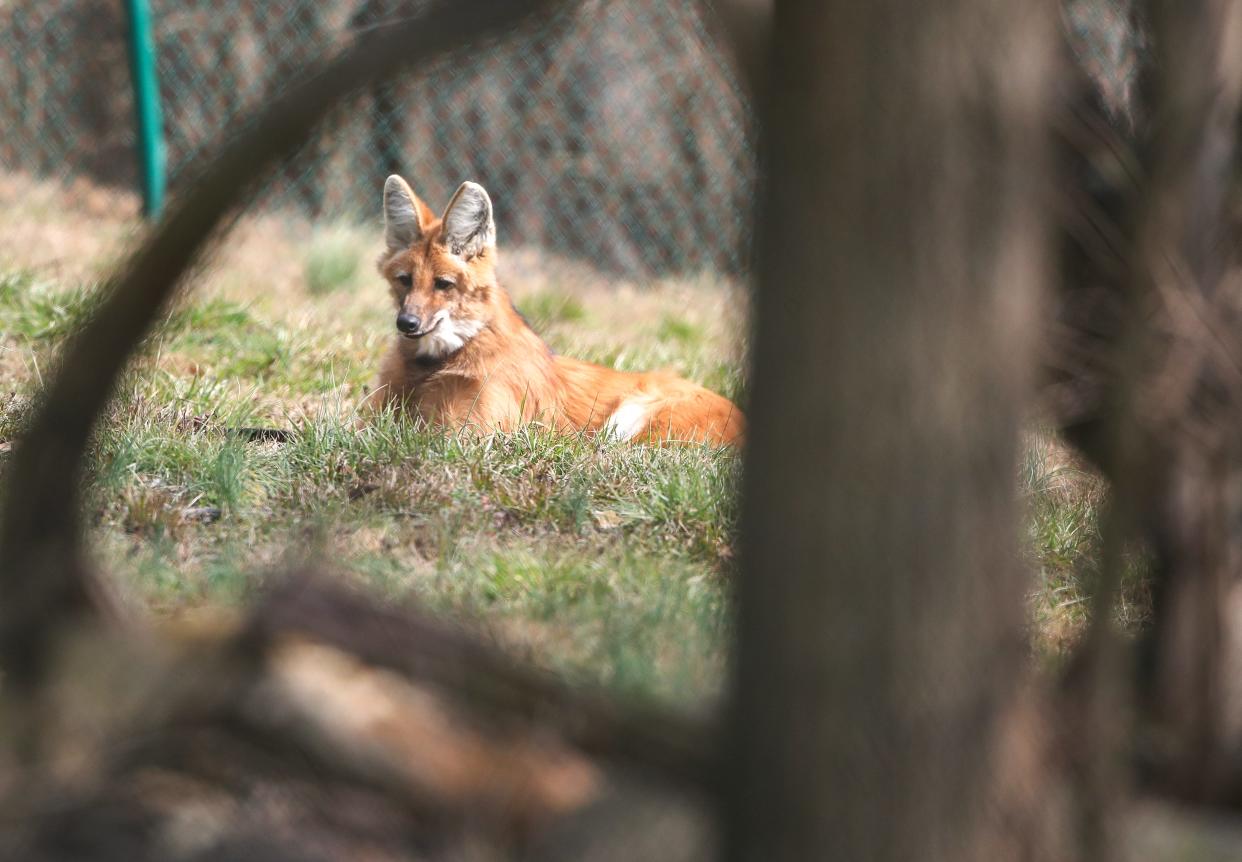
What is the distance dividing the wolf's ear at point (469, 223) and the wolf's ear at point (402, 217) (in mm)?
191

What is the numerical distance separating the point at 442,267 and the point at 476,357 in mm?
489

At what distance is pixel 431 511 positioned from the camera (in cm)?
411

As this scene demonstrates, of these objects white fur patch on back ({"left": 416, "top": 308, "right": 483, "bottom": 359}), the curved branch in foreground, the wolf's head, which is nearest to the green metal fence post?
the wolf's head

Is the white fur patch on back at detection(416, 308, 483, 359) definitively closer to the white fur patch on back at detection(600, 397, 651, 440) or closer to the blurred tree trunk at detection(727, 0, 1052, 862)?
the white fur patch on back at detection(600, 397, 651, 440)

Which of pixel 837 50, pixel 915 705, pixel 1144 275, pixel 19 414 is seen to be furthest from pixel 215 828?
pixel 19 414

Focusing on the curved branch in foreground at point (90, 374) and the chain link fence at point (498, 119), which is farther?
the chain link fence at point (498, 119)

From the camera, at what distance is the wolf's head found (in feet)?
21.2

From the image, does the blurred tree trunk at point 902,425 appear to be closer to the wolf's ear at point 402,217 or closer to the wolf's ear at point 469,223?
the wolf's ear at point 469,223

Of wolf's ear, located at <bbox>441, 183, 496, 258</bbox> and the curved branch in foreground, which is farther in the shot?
wolf's ear, located at <bbox>441, 183, 496, 258</bbox>

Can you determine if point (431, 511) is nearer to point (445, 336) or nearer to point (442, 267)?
point (445, 336)

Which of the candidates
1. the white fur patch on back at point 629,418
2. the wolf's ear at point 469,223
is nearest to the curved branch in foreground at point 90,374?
the white fur patch on back at point 629,418

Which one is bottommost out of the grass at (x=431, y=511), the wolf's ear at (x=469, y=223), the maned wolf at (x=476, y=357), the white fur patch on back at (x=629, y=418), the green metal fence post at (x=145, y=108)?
the grass at (x=431, y=511)

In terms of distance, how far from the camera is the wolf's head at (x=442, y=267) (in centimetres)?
645

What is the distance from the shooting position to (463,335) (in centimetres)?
652
